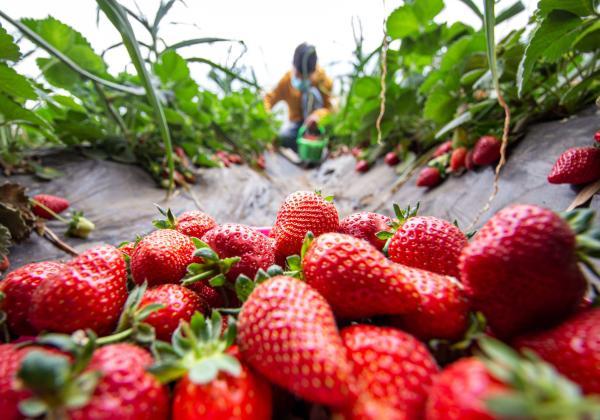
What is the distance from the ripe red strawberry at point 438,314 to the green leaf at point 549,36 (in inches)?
28.0

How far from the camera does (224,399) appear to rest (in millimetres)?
302

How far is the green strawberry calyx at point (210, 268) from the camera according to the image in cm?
45

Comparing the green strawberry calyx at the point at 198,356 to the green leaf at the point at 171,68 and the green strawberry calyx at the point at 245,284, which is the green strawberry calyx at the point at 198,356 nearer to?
the green strawberry calyx at the point at 245,284

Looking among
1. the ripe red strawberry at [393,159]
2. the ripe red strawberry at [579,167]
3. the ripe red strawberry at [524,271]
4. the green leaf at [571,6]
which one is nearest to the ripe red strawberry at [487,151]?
→ the ripe red strawberry at [579,167]

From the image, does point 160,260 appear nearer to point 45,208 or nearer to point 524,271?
point 524,271

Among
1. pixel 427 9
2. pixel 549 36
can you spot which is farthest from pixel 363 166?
pixel 549 36

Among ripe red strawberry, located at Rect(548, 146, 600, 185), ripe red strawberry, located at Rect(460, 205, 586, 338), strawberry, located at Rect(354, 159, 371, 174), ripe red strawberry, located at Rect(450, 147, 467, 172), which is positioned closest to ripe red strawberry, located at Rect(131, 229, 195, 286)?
ripe red strawberry, located at Rect(460, 205, 586, 338)

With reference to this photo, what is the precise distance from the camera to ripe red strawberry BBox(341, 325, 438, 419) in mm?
295

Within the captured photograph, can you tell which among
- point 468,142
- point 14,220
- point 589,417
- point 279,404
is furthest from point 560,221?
point 468,142

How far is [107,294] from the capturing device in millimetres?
416

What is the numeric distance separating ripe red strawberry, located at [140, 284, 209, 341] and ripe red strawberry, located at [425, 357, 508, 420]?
29cm

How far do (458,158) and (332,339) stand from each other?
5.15 feet

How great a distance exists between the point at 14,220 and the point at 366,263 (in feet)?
3.88

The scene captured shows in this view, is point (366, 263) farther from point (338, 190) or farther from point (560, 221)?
point (338, 190)
